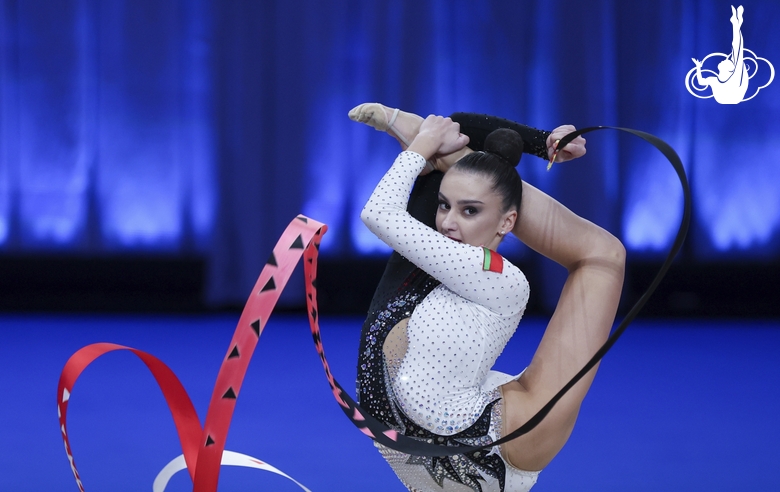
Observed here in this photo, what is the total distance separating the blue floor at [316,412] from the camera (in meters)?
2.62

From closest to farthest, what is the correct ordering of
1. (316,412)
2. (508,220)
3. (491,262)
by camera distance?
(491,262) → (508,220) → (316,412)

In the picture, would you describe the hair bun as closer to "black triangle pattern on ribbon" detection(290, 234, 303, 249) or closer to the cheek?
the cheek

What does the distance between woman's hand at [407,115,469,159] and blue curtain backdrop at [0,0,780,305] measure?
11.8 ft

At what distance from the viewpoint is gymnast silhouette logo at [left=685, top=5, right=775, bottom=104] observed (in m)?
5.33

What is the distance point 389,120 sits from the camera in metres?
1.83

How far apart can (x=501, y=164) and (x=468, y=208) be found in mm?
113

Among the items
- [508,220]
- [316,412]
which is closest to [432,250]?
[508,220]

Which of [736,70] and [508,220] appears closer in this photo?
[508,220]

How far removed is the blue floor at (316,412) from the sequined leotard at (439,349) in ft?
2.78

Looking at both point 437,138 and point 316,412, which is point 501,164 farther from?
point 316,412

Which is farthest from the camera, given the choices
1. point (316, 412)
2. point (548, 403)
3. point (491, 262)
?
point (316, 412)

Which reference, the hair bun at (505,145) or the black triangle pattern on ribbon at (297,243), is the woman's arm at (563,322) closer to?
the hair bun at (505,145)

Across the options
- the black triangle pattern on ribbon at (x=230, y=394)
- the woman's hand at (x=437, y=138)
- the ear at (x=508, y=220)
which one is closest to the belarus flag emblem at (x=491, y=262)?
the ear at (x=508, y=220)

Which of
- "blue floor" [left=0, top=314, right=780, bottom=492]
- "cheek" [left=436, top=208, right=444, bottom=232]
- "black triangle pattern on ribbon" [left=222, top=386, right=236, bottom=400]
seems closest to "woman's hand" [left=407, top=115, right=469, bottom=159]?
"cheek" [left=436, top=208, right=444, bottom=232]
